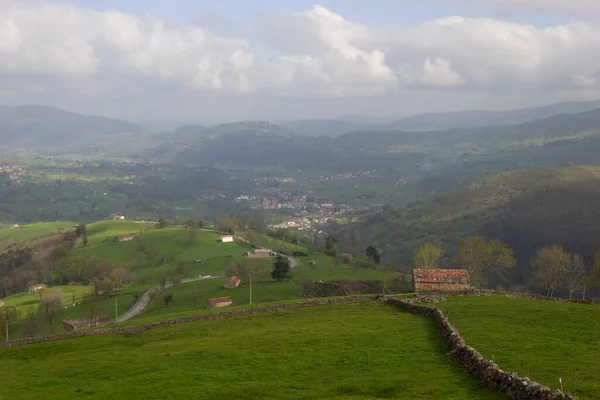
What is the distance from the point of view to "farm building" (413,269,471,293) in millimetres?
62812

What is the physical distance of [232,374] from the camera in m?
30.2

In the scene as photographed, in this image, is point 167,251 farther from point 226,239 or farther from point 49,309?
point 49,309

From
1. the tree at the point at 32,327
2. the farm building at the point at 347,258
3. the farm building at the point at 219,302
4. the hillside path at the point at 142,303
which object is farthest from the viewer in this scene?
the farm building at the point at 347,258

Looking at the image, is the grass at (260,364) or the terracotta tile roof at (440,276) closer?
the grass at (260,364)

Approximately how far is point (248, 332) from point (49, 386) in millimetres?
17065

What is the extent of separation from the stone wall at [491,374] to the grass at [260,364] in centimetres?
64

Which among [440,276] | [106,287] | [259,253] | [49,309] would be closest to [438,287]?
[440,276]

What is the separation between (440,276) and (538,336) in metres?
31.4

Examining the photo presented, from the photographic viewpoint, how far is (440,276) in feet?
213

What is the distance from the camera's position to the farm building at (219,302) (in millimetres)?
87250

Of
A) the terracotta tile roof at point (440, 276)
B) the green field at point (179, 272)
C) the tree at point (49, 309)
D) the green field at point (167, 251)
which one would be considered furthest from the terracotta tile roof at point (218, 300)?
the green field at point (167, 251)

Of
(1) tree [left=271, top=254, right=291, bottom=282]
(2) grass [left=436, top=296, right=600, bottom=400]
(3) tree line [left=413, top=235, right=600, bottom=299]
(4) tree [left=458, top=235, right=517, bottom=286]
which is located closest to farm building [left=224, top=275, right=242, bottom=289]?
(1) tree [left=271, top=254, right=291, bottom=282]

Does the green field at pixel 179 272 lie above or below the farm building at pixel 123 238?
below

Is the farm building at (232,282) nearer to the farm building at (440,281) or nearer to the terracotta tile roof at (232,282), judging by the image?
the terracotta tile roof at (232,282)
